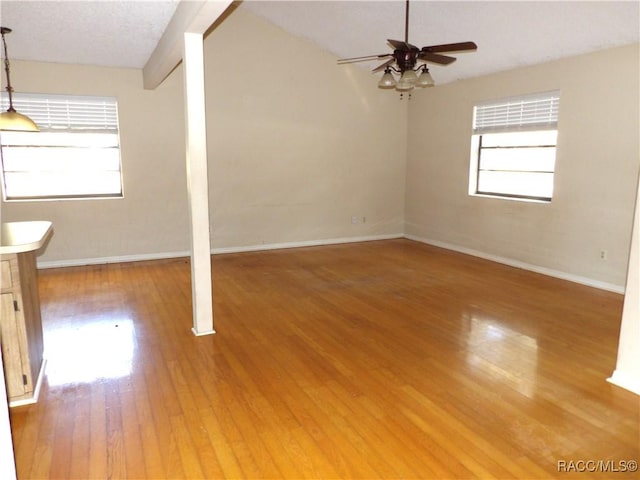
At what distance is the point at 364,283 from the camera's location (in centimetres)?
529

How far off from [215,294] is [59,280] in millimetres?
2097

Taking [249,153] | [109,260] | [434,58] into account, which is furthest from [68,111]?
[434,58]

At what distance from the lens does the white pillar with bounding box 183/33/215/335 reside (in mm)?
3408

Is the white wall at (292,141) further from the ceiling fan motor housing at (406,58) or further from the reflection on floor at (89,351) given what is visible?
the ceiling fan motor housing at (406,58)

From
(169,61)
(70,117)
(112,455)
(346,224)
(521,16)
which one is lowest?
(112,455)

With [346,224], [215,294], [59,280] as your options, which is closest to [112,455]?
[215,294]

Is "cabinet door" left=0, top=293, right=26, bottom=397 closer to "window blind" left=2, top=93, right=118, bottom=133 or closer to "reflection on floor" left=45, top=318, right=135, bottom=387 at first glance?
"reflection on floor" left=45, top=318, right=135, bottom=387

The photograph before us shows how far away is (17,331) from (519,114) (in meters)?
5.89

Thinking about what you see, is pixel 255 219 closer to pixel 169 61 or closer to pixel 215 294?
pixel 215 294

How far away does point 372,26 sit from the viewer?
586 cm

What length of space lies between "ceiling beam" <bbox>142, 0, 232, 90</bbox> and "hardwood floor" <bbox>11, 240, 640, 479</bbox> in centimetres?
240

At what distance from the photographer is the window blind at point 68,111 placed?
18.6ft

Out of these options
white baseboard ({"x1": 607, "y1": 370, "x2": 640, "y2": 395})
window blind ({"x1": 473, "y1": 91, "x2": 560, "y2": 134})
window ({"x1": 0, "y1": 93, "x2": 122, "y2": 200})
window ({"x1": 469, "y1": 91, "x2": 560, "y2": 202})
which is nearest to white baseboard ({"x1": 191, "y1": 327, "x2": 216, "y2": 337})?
white baseboard ({"x1": 607, "y1": 370, "x2": 640, "y2": 395})

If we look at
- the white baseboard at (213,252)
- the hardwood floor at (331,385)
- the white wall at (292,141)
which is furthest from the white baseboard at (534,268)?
the white wall at (292,141)
